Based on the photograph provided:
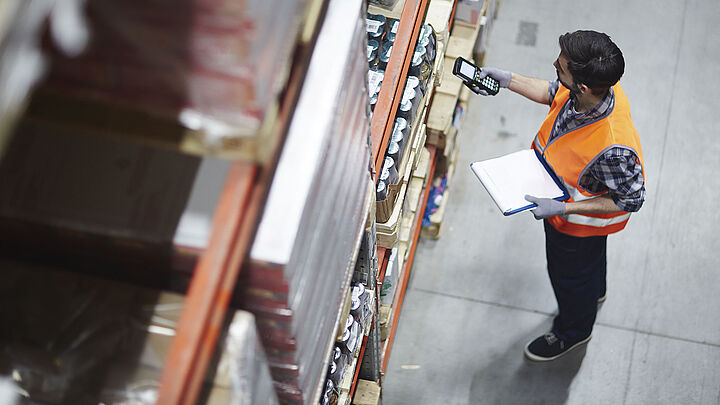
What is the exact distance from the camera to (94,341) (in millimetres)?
1877

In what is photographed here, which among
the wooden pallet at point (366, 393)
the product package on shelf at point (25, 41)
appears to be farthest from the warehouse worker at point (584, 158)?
the product package on shelf at point (25, 41)

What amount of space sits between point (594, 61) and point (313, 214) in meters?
1.99

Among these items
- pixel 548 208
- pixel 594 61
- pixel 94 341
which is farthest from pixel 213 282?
pixel 548 208

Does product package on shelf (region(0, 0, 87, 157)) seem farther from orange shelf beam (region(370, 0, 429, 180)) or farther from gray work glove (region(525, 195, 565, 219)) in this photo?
gray work glove (region(525, 195, 565, 219))

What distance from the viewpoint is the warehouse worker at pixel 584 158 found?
345cm

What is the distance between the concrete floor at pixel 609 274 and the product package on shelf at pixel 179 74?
3.69 m

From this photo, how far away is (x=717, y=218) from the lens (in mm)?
5602

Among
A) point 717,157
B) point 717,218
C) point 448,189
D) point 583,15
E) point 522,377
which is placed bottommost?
point 522,377

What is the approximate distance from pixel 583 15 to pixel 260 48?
593 cm

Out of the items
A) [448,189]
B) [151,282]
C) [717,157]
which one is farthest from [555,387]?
[151,282]

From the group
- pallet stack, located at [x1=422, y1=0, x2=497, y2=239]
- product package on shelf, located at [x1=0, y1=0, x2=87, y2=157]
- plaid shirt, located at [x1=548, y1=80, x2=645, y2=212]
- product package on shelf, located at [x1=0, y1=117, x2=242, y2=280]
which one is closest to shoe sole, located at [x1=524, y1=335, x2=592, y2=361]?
pallet stack, located at [x1=422, y1=0, x2=497, y2=239]

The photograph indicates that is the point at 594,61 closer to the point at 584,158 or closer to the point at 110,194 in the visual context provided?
the point at 584,158

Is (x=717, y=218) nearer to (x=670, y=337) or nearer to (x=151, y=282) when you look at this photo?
(x=670, y=337)

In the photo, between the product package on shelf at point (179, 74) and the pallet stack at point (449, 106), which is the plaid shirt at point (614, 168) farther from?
the product package on shelf at point (179, 74)
